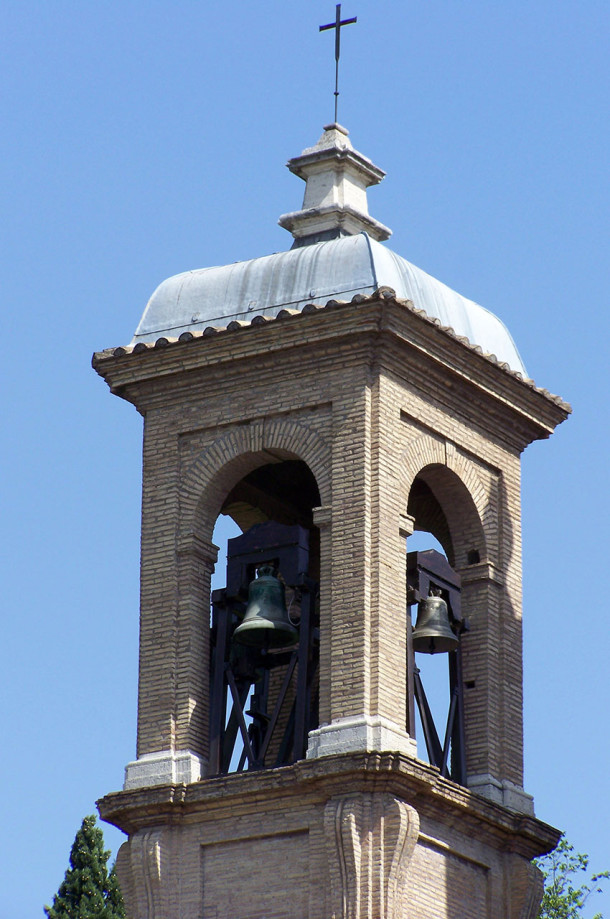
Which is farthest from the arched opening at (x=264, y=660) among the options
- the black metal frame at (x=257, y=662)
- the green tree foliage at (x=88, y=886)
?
the green tree foliage at (x=88, y=886)

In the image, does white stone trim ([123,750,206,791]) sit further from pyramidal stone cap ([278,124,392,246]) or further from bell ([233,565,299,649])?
pyramidal stone cap ([278,124,392,246])

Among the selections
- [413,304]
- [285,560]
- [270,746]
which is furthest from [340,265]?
[270,746]

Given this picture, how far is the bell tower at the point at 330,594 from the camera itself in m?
30.8

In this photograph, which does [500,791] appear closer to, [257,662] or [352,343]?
[257,662]

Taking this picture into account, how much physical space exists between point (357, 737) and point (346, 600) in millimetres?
1496

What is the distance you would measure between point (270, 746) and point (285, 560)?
7.80 ft

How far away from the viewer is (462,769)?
3238 cm

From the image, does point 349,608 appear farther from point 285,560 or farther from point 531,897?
point 531,897

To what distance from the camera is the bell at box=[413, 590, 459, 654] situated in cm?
3241

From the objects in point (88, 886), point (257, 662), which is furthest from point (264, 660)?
point (88, 886)

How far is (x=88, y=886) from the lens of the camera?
39.3m

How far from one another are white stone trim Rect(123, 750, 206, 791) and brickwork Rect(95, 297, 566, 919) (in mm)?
108

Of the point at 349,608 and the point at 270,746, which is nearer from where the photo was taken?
the point at 349,608

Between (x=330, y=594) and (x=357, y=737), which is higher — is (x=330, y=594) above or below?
above
